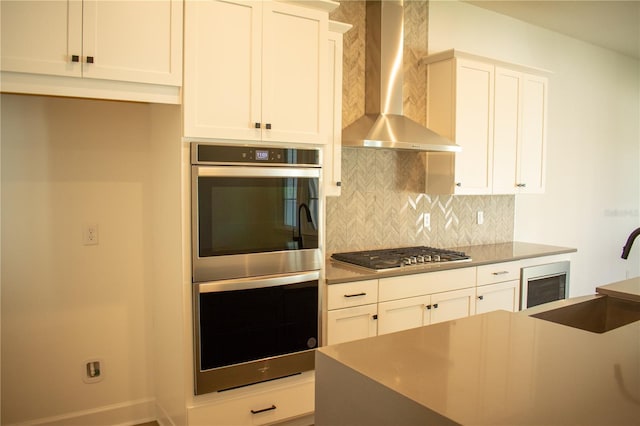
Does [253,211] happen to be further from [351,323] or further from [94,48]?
[94,48]

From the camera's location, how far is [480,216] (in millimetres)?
4379

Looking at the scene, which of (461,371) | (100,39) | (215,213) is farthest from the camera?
(215,213)

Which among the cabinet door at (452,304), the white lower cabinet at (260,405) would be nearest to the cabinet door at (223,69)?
the white lower cabinet at (260,405)

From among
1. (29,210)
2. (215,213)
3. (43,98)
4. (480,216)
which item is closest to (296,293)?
(215,213)

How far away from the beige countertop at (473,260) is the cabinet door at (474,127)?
502 mm

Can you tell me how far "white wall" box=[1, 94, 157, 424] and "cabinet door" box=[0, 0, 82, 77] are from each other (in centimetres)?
66

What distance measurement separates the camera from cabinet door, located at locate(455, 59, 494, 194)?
12.0 ft

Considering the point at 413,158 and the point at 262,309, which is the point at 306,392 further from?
the point at 413,158

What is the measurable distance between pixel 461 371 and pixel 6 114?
2.50 metres

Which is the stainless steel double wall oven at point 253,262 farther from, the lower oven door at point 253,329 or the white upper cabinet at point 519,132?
the white upper cabinet at point 519,132

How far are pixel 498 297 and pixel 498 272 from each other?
185 millimetres

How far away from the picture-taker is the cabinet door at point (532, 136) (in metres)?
4.10

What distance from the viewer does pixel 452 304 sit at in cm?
328

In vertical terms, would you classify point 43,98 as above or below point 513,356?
above
